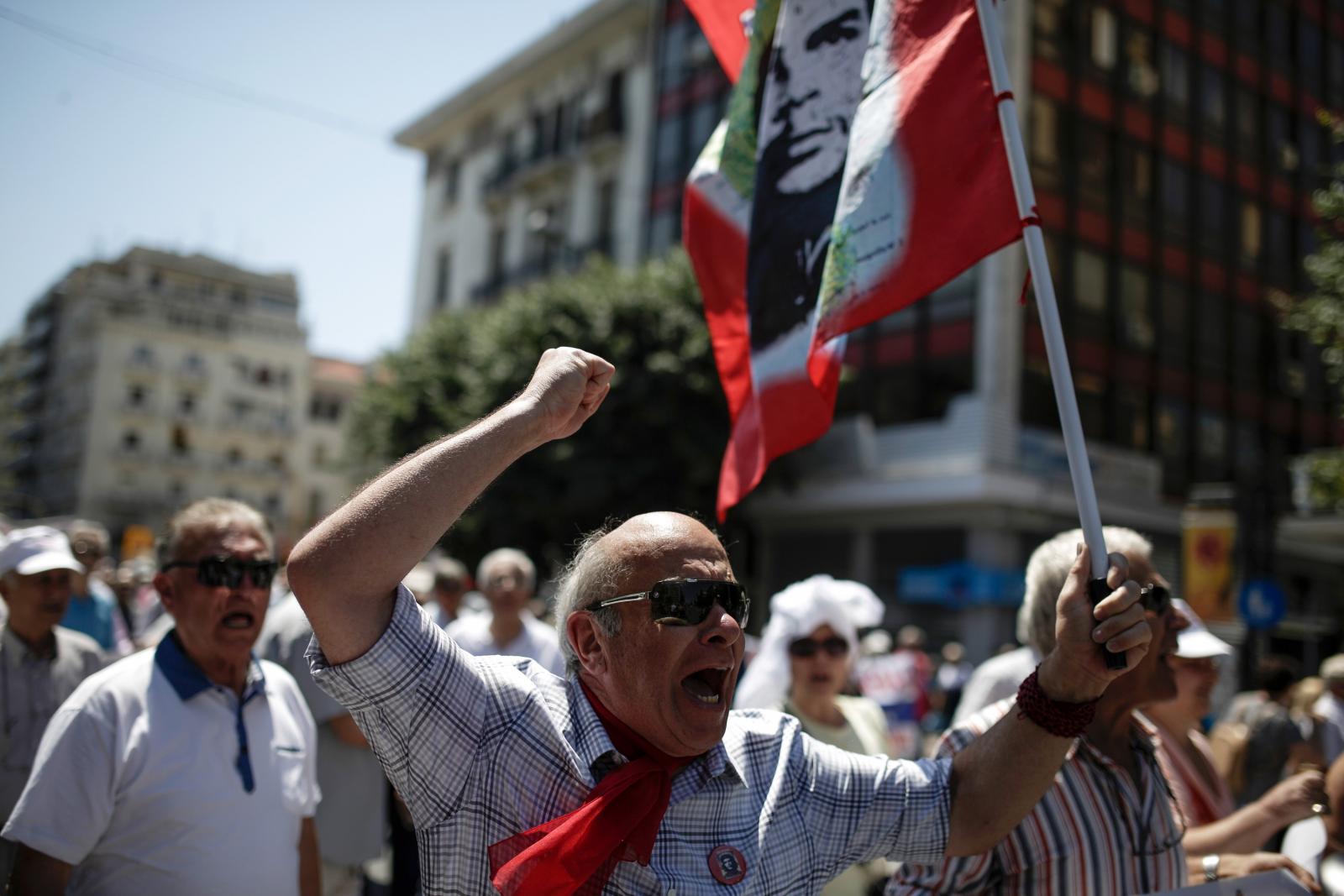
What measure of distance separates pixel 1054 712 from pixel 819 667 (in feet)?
8.65

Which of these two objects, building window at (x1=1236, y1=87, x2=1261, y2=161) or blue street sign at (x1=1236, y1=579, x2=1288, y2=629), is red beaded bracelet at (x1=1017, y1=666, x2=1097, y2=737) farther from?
building window at (x1=1236, y1=87, x2=1261, y2=161)

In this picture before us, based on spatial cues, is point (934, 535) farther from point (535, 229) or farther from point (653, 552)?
point (653, 552)

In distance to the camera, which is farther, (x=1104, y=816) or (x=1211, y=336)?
(x=1211, y=336)

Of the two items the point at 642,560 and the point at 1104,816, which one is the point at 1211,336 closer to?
the point at 1104,816

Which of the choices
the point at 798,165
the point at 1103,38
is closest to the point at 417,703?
the point at 798,165

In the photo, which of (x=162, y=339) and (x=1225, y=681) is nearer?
(x=1225, y=681)

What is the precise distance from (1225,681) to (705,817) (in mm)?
14849

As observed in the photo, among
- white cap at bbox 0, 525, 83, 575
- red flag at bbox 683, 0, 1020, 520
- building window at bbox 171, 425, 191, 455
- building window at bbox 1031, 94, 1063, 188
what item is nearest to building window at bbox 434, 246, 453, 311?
building window at bbox 1031, 94, 1063, 188

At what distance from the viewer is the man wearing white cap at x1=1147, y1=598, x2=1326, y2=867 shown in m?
3.08

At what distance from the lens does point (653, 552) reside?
2.18 meters

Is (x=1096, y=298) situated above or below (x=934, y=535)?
above

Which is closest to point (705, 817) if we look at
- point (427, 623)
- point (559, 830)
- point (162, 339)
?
point (559, 830)

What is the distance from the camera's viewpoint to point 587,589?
7.36 ft

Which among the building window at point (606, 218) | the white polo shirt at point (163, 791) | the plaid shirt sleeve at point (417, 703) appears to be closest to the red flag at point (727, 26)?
the plaid shirt sleeve at point (417, 703)
